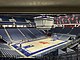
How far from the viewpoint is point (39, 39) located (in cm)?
611

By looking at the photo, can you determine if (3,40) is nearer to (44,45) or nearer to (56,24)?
(44,45)

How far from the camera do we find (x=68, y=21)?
5441 mm

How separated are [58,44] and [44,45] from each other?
53 centimetres

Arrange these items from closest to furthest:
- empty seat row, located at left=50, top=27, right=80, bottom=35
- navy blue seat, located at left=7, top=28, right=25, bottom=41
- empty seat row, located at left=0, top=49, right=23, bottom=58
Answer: empty seat row, located at left=0, top=49, right=23, bottom=58 → empty seat row, located at left=50, top=27, right=80, bottom=35 → navy blue seat, located at left=7, top=28, right=25, bottom=41

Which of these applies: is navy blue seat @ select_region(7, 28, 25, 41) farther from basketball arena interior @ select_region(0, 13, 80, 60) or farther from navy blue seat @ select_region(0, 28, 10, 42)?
navy blue seat @ select_region(0, 28, 10, 42)

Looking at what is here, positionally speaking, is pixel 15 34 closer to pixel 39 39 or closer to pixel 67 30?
pixel 39 39

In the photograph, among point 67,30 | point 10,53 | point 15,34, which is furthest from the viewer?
point 15,34

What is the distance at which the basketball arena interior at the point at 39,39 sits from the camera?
5.14 metres

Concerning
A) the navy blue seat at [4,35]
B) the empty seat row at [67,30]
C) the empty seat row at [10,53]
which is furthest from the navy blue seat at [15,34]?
the empty seat row at [67,30]

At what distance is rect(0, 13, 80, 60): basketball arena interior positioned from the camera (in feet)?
16.9

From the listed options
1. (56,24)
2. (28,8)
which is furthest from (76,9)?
(56,24)

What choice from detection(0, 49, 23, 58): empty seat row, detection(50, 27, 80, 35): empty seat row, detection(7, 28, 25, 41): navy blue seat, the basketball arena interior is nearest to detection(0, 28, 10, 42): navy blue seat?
the basketball arena interior

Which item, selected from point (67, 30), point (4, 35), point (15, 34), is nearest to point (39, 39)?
point (15, 34)

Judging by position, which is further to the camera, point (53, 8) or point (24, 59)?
point (24, 59)
